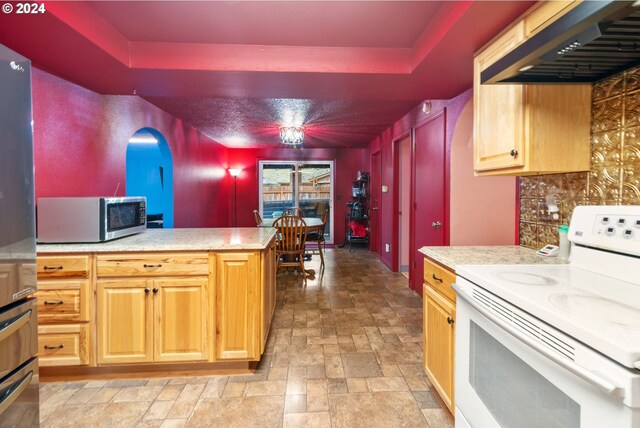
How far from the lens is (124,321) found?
6.47 ft

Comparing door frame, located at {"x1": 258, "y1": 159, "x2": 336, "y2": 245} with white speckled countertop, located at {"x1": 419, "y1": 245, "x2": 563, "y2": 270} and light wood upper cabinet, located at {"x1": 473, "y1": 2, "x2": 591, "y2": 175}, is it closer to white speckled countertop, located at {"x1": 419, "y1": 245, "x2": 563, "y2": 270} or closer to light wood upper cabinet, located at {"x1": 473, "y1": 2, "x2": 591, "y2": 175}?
white speckled countertop, located at {"x1": 419, "y1": 245, "x2": 563, "y2": 270}

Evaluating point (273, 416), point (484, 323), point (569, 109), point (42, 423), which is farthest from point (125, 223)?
point (569, 109)

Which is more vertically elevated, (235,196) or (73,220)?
(235,196)

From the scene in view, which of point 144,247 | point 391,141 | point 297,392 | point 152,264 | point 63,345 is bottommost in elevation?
point 297,392

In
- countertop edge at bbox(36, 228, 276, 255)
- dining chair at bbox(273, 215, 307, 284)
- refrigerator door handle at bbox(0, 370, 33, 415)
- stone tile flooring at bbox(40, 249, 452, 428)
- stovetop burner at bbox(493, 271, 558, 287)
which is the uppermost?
countertop edge at bbox(36, 228, 276, 255)

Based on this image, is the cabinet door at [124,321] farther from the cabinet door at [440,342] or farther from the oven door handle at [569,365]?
the oven door handle at [569,365]

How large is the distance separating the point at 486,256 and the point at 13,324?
83.2 inches

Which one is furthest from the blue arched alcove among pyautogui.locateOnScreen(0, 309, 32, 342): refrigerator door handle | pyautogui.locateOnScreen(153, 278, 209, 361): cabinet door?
pyautogui.locateOnScreen(0, 309, 32, 342): refrigerator door handle

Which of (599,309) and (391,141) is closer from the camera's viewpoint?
(599,309)

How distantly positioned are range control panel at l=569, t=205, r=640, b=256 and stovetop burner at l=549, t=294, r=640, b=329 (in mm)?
348

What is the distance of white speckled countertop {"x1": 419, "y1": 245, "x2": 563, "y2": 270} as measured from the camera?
1549 millimetres

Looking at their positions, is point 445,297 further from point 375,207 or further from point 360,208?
point 360,208

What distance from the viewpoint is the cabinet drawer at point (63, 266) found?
1897 mm

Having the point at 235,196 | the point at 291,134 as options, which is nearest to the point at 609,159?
the point at 291,134
